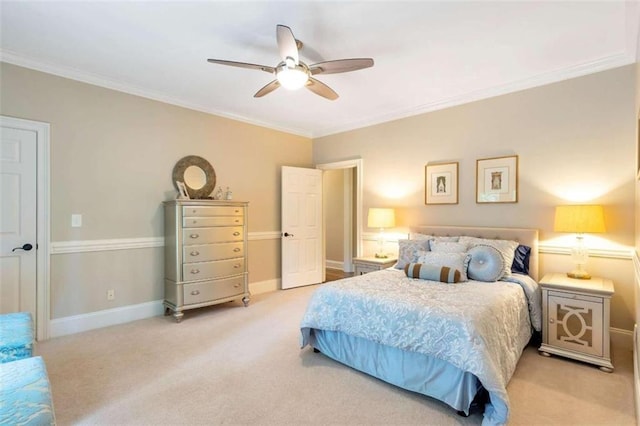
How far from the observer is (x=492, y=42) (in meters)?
2.62

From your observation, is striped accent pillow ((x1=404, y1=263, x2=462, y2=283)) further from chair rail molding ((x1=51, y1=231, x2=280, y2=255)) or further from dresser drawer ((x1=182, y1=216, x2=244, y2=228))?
chair rail molding ((x1=51, y1=231, x2=280, y2=255))

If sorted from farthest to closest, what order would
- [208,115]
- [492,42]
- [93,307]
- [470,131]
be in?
[208,115]
[470,131]
[93,307]
[492,42]

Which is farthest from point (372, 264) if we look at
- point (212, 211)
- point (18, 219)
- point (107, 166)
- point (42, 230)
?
point (18, 219)

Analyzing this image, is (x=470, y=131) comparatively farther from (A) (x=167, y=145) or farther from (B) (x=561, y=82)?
(A) (x=167, y=145)

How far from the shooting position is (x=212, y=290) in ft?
12.6

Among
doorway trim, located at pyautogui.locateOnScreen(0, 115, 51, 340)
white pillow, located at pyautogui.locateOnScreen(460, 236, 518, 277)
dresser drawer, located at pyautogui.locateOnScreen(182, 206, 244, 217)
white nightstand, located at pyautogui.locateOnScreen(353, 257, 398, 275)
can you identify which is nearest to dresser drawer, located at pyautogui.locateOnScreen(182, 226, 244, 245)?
dresser drawer, located at pyautogui.locateOnScreen(182, 206, 244, 217)

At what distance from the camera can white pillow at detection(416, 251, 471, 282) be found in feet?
9.67

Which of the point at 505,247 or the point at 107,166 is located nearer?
the point at 505,247

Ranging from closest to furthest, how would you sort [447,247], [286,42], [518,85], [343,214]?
[286,42], [447,247], [518,85], [343,214]

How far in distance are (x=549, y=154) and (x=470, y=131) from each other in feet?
2.89

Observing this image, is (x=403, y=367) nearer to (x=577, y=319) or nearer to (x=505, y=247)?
(x=577, y=319)

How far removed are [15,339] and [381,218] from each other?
143 inches

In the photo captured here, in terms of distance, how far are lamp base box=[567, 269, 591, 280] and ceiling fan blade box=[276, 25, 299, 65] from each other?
3140mm

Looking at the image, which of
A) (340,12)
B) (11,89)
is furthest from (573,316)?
(11,89)
